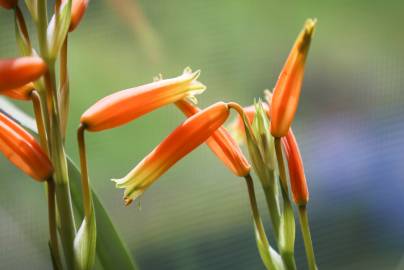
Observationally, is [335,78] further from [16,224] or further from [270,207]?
[270,207]

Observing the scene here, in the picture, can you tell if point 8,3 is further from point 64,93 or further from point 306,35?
point 306,35

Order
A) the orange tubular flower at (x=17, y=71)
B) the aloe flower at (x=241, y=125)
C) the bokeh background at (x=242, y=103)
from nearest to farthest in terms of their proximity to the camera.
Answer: the orange tubular flower at (x=17, y=71) → the aloe flower at (x=241, y=125) → the bokeh background at (x=242, y=103)

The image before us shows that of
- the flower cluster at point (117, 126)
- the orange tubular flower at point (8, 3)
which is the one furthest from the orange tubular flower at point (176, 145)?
the orange tubular flower at point (8, 3)

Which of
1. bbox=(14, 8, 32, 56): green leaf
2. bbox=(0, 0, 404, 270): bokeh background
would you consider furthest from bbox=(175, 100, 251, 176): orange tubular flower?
bbox=(0, 0, 404, 270): bokeh background

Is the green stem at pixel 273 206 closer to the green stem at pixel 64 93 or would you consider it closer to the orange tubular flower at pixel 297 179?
the orange tubular flower at pixel 297 179

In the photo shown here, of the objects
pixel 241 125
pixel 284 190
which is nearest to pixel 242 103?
pixel 241 125

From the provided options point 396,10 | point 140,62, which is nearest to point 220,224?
point 140,62
